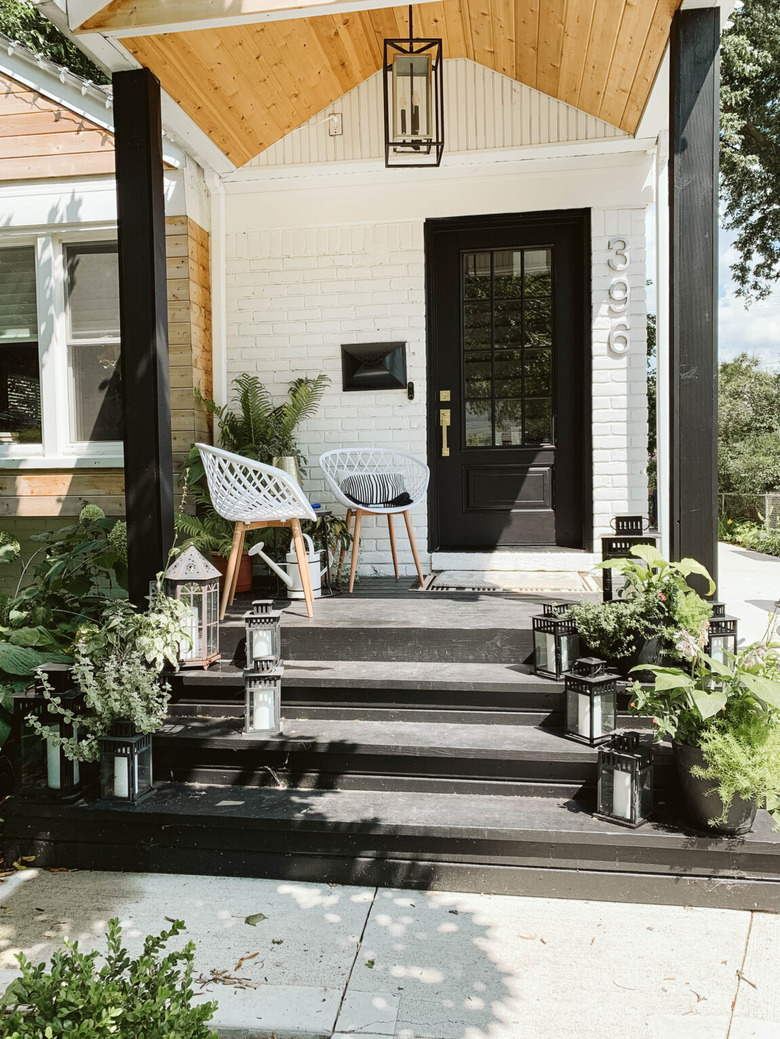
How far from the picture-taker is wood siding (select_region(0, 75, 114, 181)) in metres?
4.55

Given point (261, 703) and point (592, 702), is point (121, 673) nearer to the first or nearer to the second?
point (261, 703)

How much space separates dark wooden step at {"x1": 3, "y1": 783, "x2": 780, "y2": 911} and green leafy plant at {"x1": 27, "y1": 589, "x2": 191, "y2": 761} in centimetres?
25

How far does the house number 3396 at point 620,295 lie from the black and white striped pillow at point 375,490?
1506mm

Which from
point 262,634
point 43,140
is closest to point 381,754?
point 262,634

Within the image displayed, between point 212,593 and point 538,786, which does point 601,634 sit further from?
point 212,593

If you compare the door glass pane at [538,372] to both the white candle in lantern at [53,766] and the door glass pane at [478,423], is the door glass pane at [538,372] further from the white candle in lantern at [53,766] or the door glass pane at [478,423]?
the white candle in lantern at [53,766]

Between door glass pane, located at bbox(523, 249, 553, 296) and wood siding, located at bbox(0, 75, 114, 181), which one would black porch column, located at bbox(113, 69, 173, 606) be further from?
door glass pane, located at bbox(523, 249, 553, 296)

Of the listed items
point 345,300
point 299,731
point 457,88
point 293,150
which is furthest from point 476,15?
point 299,731

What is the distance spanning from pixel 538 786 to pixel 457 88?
400cm

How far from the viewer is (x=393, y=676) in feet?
9.55

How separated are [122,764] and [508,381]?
320 centimetres

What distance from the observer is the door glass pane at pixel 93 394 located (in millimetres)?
4773

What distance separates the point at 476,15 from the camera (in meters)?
4.14

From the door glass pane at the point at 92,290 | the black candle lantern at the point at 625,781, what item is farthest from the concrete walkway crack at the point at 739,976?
the door glass pane at the point at 92,290
